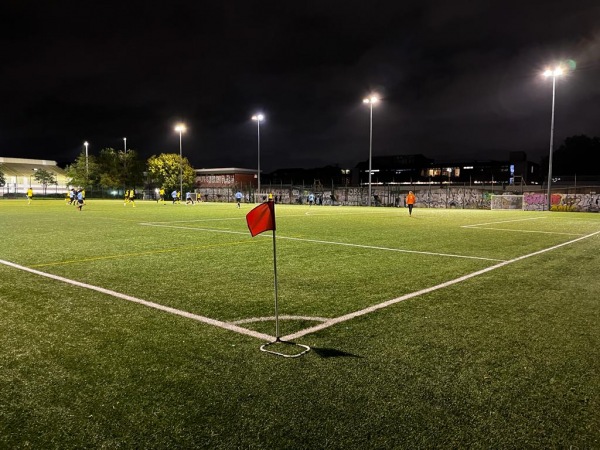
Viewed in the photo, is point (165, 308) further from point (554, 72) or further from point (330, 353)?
point (554, 72)

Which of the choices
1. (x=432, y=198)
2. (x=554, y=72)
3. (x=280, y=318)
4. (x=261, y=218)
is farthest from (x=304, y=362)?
(x=432, y=198)

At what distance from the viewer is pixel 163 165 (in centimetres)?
7606

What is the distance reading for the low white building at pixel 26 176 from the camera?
91125 millimetres

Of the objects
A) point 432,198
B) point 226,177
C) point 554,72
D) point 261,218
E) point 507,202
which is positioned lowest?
point 507,202

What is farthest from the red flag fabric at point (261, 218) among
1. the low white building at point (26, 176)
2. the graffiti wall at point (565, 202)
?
the low white building at point (26, 176)

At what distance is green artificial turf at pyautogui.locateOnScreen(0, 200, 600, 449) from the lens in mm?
2865

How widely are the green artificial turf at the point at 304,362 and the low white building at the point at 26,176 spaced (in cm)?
9162

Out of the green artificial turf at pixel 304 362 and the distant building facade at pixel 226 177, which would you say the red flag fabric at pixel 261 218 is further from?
the distant building facade at pixel 226 177

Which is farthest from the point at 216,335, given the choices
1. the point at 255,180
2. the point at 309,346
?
the point at 255,180

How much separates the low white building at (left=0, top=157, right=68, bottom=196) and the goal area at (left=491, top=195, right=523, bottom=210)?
257ft

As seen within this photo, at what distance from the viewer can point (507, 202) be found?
4412 cm

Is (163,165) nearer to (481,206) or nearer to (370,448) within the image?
(481,206)

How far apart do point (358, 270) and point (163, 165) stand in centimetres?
7255

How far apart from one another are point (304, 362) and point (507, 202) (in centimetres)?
4523
